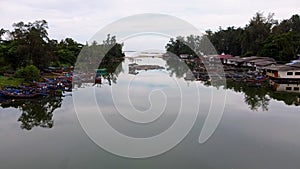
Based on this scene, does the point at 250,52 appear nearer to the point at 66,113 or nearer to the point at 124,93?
the point at 124,93

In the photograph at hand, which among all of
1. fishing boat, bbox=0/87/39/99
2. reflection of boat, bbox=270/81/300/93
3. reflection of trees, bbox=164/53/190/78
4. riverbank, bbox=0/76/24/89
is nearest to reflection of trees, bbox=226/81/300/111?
reflection of boat, bbox=270/81/300/93

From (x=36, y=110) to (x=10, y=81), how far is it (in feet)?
19.6

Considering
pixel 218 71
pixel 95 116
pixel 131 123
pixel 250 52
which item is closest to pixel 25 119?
pixel 95 116

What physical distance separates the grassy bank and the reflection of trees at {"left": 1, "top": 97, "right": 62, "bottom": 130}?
121 inches

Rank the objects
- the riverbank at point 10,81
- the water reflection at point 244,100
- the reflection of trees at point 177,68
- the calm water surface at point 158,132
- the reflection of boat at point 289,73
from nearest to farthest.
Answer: the calm water surface at point 158,132 < the water reflection at point 244,100 < the riverbank at point 10,81 < the reflection of boat at point 289,73 < the reflection of trees at point 177,68

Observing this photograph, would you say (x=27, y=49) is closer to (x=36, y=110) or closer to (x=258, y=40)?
(x=36, y=110)

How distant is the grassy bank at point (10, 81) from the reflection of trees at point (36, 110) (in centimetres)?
308

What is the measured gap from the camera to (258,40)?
108ft

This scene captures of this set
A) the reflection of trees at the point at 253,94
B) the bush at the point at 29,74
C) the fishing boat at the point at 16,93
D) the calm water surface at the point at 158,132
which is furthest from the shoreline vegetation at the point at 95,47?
the reflection of trees at the point at 253,94

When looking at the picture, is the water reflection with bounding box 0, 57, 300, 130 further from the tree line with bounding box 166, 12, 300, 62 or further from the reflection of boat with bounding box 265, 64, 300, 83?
the tree line with bounding box 166, 12, 300, 62

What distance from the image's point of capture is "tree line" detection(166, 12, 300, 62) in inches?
1046

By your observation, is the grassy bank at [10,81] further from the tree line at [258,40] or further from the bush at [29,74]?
the tree line at [258,40]

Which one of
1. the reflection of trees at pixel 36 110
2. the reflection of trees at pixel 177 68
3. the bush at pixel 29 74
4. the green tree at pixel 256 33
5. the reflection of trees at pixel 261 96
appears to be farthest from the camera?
the green tree at pixel 256 33

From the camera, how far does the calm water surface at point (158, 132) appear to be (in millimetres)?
6434
